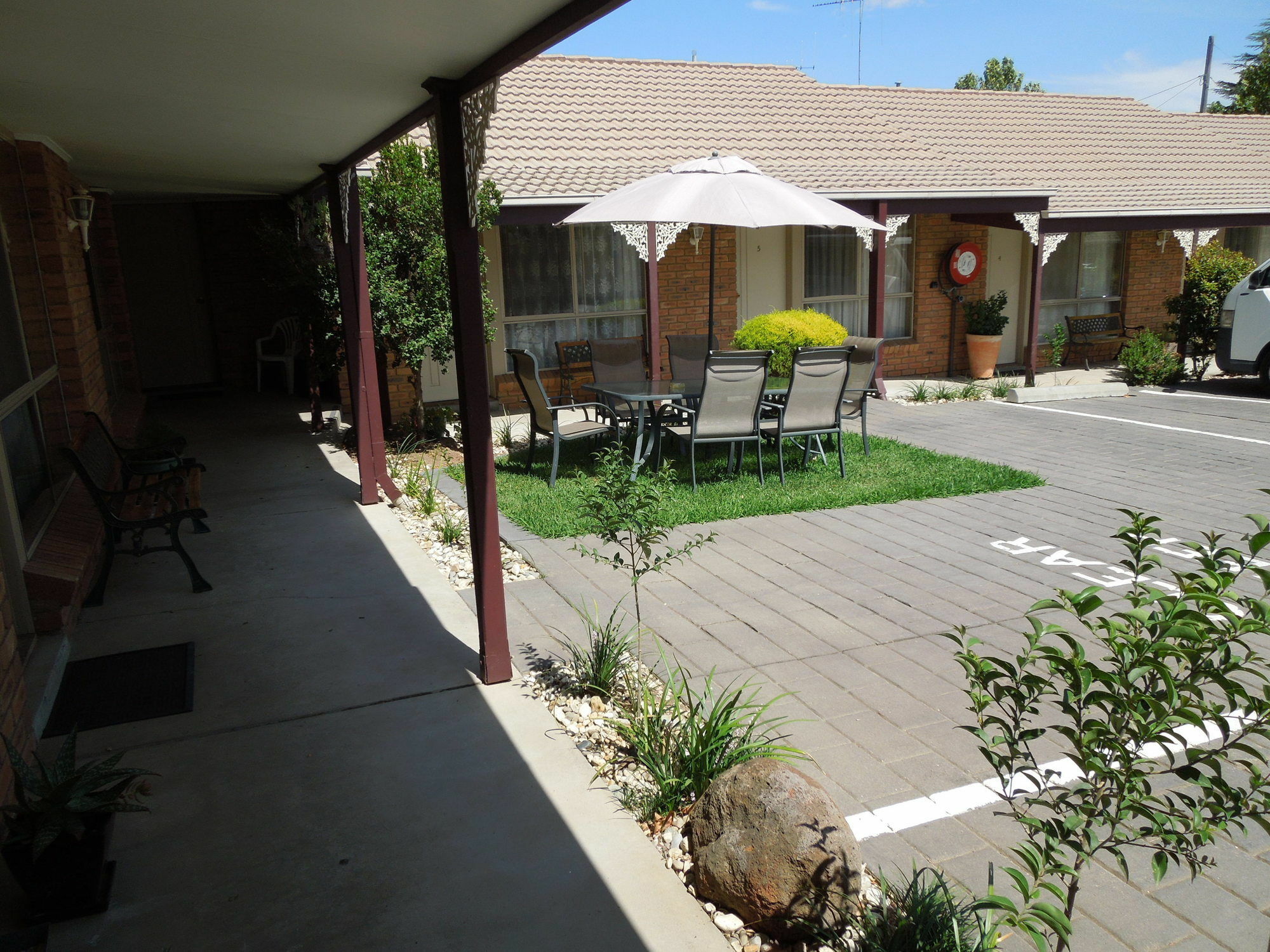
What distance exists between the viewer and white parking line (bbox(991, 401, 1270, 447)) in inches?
364

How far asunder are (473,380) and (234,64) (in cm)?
156

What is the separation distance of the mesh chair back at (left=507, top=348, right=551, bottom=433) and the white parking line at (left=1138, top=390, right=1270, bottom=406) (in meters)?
8.62

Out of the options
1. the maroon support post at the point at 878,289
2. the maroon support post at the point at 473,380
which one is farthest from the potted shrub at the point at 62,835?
the maroon support post at the point at 878,289

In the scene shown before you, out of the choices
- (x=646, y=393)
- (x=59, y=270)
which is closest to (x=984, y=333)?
(x=646, y=393)

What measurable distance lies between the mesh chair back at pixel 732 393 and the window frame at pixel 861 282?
6303 mm

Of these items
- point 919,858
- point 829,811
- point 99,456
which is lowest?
point 919,858

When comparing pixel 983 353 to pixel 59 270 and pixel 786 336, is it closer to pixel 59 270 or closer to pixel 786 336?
pixel 786 336

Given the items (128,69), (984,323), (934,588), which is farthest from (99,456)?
(984,323)

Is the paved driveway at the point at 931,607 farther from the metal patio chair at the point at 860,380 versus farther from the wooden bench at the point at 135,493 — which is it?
the wooden bench at the point at 135,493

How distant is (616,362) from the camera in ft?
31.3

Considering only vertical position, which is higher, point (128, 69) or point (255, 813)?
point (128, 69)

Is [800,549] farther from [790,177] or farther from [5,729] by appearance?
[790,177]

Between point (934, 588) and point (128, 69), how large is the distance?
471 cm

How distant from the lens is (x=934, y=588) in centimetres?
528
